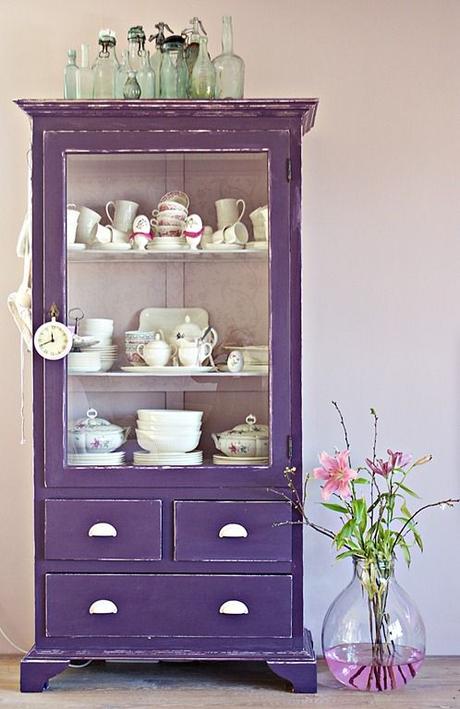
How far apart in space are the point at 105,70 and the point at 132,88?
5.1 inches

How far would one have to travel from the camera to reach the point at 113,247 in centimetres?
279

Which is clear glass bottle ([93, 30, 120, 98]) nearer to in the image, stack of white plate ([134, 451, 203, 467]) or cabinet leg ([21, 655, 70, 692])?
stack of white plate ([134, 451, 203, 467])

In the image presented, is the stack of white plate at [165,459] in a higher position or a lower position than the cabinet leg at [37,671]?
higher

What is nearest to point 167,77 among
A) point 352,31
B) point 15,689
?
point 352,31

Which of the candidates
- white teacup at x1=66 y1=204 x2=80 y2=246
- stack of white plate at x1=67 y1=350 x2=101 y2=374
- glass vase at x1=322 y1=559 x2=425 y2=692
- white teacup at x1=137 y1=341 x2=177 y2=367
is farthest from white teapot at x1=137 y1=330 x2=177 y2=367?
glass vase at x1=322 y1=559 x2=425 y2=692

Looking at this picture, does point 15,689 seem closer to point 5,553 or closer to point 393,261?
point 5,553

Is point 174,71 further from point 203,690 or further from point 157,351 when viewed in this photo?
point 203,690

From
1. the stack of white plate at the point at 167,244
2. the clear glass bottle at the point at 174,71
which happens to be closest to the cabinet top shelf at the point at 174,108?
the clear glass bottle at the point at 174,71

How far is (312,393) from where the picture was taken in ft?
10.4

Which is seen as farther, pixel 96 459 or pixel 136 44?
pixel 136 44

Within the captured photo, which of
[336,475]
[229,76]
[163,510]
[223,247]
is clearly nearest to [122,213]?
[223,247]

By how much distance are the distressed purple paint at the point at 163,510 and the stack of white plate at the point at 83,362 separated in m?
0.04

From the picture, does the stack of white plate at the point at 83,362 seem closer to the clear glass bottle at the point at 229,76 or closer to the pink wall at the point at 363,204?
the pink wall at the point at 363,204

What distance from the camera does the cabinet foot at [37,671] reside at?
2.73 meters
